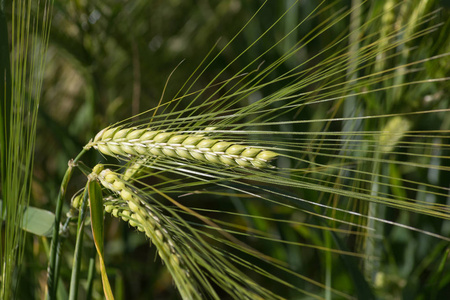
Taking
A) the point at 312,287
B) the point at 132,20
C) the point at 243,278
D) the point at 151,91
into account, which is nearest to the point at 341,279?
the point at 312,287

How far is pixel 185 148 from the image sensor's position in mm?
386

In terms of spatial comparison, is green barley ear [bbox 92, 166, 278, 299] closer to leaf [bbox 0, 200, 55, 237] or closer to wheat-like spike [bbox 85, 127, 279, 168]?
wheat-like spike [bbox 85, 127, 279, 168]

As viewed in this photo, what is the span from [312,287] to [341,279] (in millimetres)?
139

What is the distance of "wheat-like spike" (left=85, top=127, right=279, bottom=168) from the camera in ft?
1.23

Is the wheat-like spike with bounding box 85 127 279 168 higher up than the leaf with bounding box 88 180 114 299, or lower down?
higher up

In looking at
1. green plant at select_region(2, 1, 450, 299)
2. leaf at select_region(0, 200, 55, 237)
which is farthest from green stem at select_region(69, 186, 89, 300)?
leaf at select_region(0, 200, 55, 237)

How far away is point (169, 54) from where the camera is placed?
1294mm

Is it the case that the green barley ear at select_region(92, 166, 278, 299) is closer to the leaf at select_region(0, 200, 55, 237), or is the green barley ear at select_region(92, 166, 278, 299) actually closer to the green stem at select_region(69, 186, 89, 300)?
the green stem at select_region(69, 186, 89, 300)

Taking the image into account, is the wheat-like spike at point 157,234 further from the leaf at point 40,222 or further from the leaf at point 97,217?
the leaf at point 40,222

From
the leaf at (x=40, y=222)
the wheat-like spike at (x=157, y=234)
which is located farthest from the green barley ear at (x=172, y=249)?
the leaf at (x=40, y=222)

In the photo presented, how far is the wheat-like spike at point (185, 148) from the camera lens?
1.23ft

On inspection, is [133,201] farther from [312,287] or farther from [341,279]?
[312,287]

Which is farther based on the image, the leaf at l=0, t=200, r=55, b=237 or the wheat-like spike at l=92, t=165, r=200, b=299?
the leaf at l=0, t=200, r=55, b=237

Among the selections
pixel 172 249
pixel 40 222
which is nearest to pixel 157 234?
pixel 172 249
